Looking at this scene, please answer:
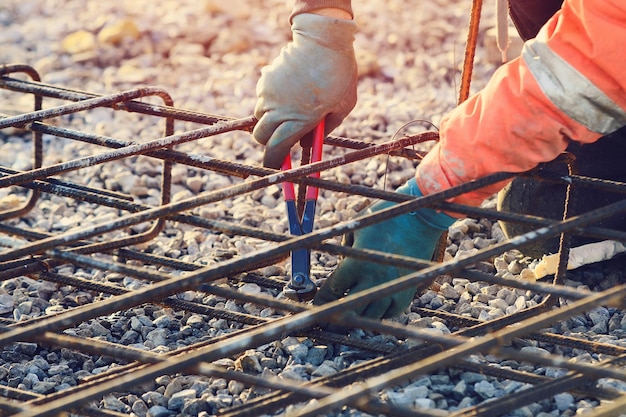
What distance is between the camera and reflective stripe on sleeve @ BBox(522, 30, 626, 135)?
2.15 m

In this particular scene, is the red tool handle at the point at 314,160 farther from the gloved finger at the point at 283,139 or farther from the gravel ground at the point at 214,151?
the gravel ground at the point at 214,151

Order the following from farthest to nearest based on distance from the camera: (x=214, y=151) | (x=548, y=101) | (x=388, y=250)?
(x=214, y=151) < (x=388, y=250) < (x=548, y=101)

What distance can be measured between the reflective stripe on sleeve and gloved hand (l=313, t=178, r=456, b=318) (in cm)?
47

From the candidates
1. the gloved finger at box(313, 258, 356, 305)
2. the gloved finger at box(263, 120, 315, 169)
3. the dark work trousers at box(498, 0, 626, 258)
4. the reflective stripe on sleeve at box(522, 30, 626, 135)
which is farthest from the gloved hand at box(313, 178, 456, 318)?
the dark work trousers at box(498, 0, 626, 258)

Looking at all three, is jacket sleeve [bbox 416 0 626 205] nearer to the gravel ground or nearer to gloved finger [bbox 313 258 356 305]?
gloved finger [bbox 313 258 356 305]

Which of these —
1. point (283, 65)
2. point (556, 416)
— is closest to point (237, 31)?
point (283, 65)

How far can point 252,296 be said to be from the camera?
207 centimetres

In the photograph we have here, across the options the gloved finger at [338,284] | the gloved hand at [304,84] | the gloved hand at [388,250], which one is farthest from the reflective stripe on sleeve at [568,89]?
the gloved finger at [338,284]

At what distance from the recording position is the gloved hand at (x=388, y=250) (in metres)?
2.53

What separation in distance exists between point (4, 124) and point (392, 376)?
1483 millimetres

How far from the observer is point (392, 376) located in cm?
182

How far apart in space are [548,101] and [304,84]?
0.73 metres

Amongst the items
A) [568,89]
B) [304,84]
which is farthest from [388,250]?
[568,89]

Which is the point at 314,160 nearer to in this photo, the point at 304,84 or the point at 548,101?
the point at 304,84
